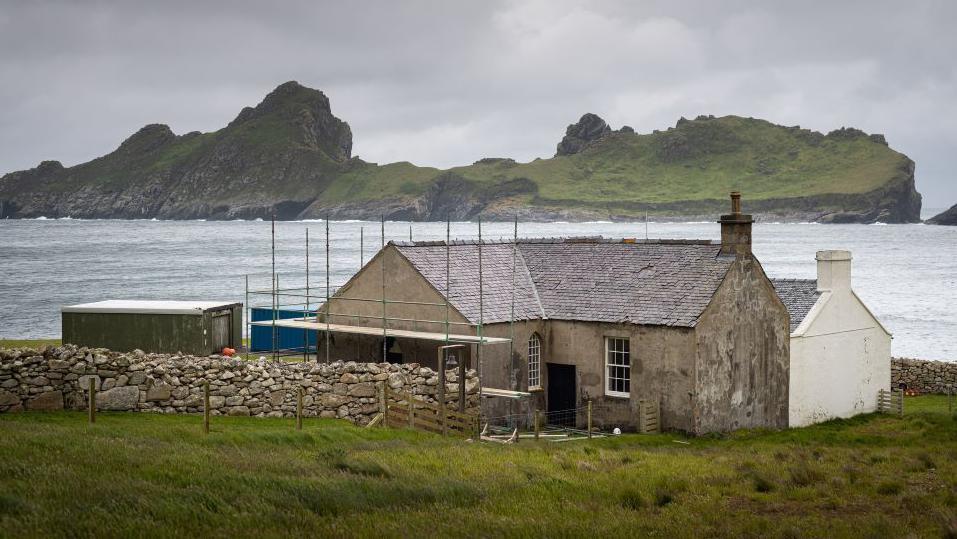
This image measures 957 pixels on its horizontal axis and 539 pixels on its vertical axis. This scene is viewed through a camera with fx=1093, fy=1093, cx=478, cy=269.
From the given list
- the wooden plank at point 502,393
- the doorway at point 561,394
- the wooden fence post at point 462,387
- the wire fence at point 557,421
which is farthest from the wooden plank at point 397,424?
the doorway at point 561,394

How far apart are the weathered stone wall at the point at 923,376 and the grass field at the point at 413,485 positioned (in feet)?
72.9

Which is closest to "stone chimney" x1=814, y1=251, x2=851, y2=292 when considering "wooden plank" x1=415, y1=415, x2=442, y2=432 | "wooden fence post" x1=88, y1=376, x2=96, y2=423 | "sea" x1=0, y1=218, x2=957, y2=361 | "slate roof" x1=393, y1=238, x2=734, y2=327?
"slate roof" x1=393, y1=238, x2=734, y2=327

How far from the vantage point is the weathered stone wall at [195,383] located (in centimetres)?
2662

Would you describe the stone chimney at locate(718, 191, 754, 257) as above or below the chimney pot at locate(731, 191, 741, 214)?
below

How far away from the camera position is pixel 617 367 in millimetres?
33312

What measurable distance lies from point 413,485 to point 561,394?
1693cm

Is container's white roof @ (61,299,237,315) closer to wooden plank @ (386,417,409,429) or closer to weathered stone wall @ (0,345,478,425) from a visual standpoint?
weathered stone wall @ (0,345,478,425)

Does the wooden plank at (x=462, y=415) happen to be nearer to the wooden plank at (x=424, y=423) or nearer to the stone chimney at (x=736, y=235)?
the wooden plank at (x=424, y=423)

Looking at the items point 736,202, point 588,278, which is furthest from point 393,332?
point 736,202

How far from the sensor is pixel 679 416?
31703mm

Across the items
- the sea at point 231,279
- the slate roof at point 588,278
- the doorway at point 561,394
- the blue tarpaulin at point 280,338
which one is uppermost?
the slate roof at point 588,278

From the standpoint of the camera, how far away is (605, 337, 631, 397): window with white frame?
33000 mm

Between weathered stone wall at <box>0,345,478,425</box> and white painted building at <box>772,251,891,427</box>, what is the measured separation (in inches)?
499

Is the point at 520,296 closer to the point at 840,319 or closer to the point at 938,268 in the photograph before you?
the point at 840,319
